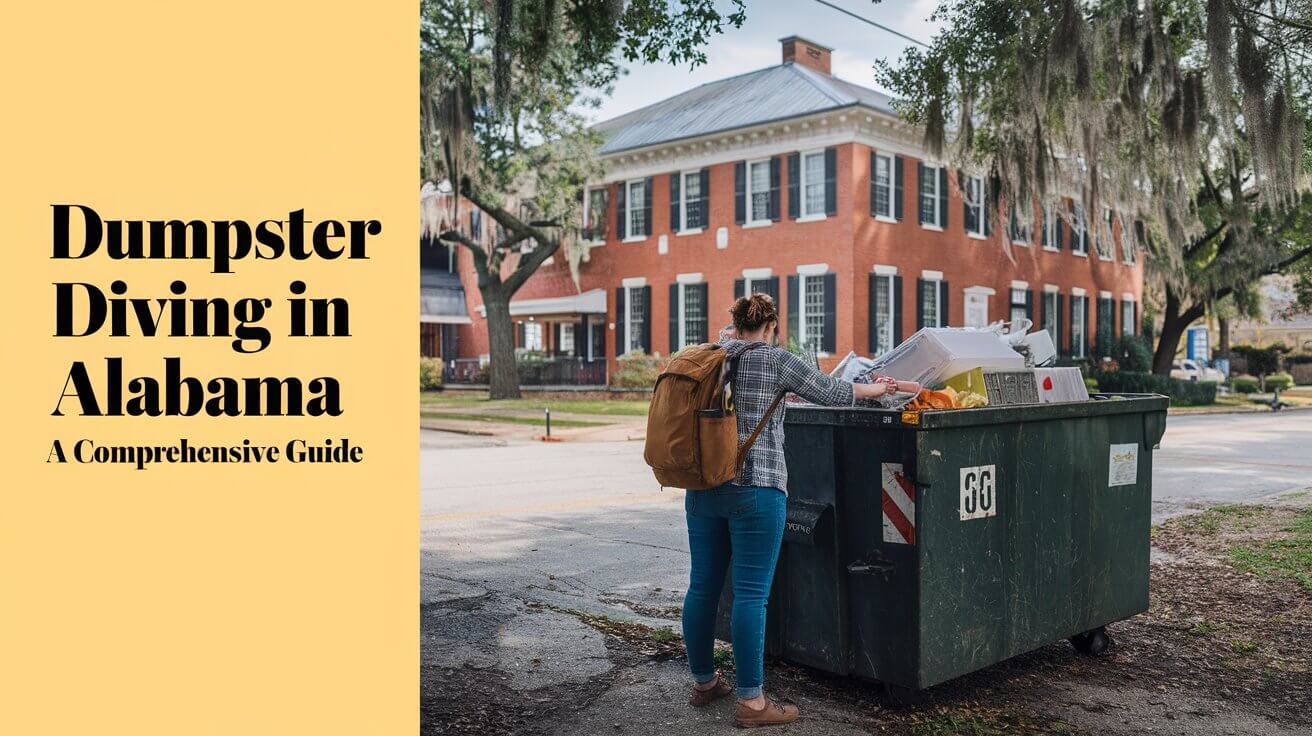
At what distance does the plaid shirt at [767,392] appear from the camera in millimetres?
4434

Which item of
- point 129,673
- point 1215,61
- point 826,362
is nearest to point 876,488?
point 129,673

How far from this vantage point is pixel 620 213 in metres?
34.1

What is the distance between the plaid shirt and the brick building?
21600 millimetres

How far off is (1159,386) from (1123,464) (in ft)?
103

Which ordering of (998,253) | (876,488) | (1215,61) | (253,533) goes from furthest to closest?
(998,253)
(1215,61)
(876,488)
(253,533)

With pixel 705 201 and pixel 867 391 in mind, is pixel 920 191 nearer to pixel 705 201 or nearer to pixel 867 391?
pixel 705 201

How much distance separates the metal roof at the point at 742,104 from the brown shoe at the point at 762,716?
24950 millimetres

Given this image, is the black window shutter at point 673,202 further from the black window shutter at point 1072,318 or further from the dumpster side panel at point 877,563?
the dumpster side panel at point 877,563

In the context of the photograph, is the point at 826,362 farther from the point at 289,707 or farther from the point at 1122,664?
the point at 289,707

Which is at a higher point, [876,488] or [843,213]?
[843,213]

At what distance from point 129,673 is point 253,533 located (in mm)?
522

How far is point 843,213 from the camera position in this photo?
28578 millimetres

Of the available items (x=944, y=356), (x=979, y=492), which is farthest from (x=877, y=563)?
(x=944, y=356)

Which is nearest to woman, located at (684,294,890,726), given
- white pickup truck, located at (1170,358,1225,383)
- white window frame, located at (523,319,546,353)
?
white window frame, located at (523,319,546,353)
